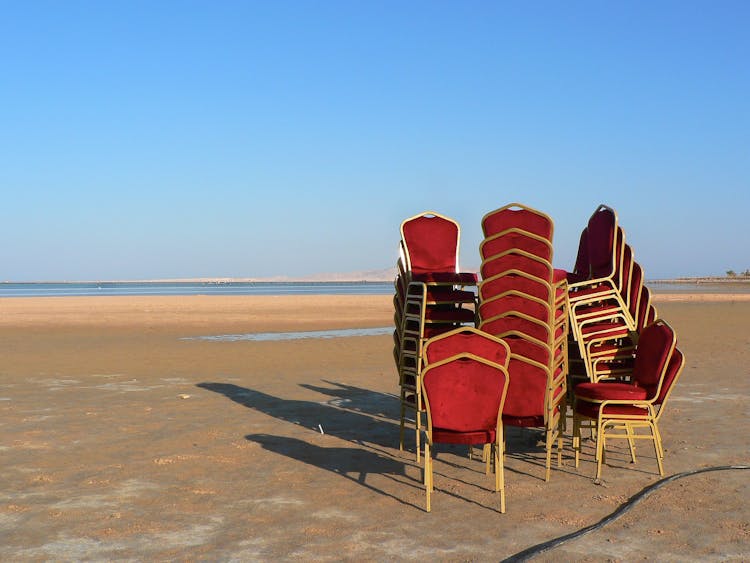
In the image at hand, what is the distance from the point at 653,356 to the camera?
8.65 metres

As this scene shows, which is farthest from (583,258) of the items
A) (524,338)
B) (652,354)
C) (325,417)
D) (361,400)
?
(361,400)

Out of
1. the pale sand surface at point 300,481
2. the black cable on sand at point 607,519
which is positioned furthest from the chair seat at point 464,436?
the black cable on sand at point 607,519

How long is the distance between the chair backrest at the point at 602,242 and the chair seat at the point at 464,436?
3136 mm

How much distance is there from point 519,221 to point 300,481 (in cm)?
359

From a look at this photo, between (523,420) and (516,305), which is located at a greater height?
(516,305)

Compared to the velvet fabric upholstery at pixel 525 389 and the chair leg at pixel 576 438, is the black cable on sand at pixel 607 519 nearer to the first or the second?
the chair leg at pixel 576 438

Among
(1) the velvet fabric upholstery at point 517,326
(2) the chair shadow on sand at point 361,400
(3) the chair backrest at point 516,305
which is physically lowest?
(2) the chair shadow on sand at point 361,400

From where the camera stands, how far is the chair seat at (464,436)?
7094 mm

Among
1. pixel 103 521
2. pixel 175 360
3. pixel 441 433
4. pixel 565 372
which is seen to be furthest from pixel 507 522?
pixel 175 360

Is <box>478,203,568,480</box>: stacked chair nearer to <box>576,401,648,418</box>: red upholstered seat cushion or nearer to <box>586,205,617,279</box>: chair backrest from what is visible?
<box>576,401,648,418</box>: red upholstered seat cushion

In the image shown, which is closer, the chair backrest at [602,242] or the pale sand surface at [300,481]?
the pale sand surface at [300,481]

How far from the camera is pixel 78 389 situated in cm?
1458

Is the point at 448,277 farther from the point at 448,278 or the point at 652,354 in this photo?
the point at 652,354

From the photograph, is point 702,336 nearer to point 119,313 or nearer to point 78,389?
point 78,389
